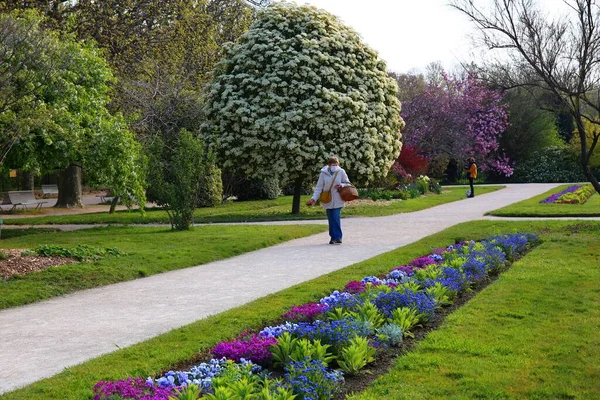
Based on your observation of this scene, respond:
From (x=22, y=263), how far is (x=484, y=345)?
25.7ft

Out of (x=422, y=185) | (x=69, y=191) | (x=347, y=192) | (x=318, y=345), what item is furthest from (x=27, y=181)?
(x=318, y=345)

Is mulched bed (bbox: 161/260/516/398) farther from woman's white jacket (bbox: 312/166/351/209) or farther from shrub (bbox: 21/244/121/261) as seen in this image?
woman's white jacket (bbox: 312/166/351/209)

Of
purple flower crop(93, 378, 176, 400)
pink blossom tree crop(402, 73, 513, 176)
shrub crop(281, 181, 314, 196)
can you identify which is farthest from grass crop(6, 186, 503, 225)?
purple flower crop(93, 378, 176, 400)

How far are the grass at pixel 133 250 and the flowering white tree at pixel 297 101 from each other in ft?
11.8

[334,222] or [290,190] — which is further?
[290,190]

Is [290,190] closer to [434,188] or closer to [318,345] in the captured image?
[434,188]

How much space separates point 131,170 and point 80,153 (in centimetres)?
118

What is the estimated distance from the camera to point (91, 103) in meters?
17.6

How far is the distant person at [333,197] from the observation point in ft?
48.4

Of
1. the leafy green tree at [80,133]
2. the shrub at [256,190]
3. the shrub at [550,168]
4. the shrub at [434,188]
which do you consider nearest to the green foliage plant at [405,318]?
the leafy green tree at [80,133]

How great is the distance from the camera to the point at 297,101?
69.6ft

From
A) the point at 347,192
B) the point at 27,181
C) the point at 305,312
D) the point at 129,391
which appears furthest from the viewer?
the point at 27,181

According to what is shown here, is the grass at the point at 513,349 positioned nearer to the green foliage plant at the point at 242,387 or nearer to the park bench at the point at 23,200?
the green foliage plant at the point at 242,387

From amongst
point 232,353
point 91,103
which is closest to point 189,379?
point 232,353
